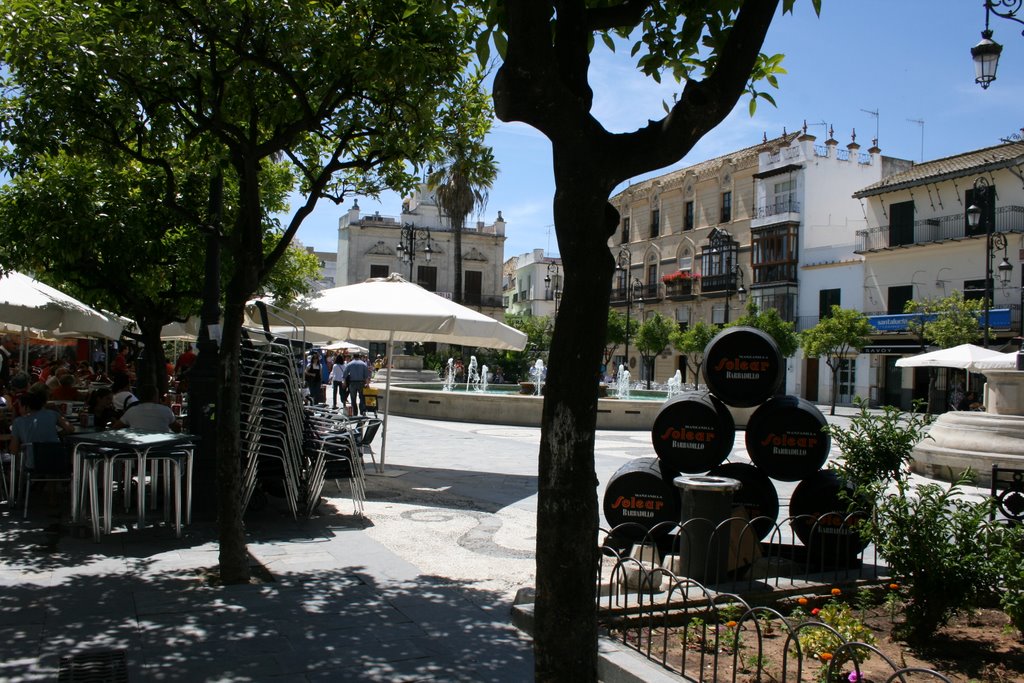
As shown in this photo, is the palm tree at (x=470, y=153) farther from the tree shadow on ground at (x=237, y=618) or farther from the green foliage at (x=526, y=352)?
the green foliage at (x=526, y=352)

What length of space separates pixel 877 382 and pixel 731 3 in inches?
1596

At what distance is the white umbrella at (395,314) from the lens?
10516 millimetres

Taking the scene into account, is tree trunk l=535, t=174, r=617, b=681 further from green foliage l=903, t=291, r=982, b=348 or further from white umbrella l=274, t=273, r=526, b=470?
green foliage l=903, t=291, r=982, b=348

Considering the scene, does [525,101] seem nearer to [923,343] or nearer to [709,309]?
[923,343]

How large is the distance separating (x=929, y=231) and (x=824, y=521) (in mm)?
36823

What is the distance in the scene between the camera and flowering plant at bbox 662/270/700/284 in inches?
2056

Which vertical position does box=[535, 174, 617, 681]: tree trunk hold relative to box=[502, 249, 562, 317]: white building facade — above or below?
below

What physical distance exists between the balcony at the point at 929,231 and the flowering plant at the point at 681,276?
10929mm

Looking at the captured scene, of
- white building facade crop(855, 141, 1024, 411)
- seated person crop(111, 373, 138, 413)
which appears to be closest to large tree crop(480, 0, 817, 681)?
seated person crop(111, 373, 138, 413)

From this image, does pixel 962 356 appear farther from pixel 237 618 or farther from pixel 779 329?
pixel 237 618

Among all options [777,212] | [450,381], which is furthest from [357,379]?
[777,212]

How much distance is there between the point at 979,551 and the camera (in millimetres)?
4387

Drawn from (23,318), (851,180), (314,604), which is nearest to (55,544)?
(314,604)

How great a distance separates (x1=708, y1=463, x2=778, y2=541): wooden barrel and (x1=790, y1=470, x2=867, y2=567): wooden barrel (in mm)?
170
